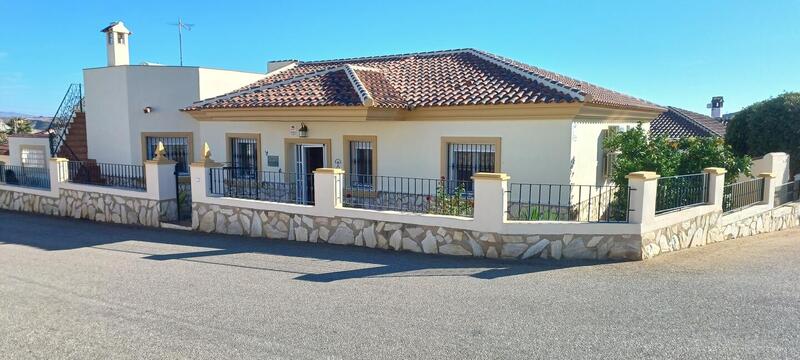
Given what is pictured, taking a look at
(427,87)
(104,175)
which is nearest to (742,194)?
(427,87)

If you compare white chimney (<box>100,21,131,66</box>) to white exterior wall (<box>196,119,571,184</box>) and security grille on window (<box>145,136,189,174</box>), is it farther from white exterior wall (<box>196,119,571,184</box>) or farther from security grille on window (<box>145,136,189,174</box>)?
white exterior wall (<box>196,119,571,184</box>)

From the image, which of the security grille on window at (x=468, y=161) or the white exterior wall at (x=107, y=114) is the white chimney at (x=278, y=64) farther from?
the security grille on window at (x=468, y=161)

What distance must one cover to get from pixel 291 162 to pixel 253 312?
9.04m

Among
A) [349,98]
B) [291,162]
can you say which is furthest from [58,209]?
[349,98]

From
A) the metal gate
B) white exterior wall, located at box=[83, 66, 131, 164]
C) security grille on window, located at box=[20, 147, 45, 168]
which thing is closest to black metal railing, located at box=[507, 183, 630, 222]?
the metal gate

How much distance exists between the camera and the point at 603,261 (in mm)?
8633

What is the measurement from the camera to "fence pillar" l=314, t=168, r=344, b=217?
1036cm

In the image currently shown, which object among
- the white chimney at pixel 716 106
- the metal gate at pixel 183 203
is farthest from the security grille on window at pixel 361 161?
the white chimney at pixel 716 106

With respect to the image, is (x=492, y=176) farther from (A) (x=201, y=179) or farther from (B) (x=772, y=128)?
(B) (x=772, y=128)

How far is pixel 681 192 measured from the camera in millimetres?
10094

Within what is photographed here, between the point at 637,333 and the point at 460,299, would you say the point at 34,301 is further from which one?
the point at 637,333

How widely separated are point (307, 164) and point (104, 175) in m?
7.04

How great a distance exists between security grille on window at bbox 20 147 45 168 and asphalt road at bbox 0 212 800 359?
1287 centimetres

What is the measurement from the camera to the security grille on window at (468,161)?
12.8 m
